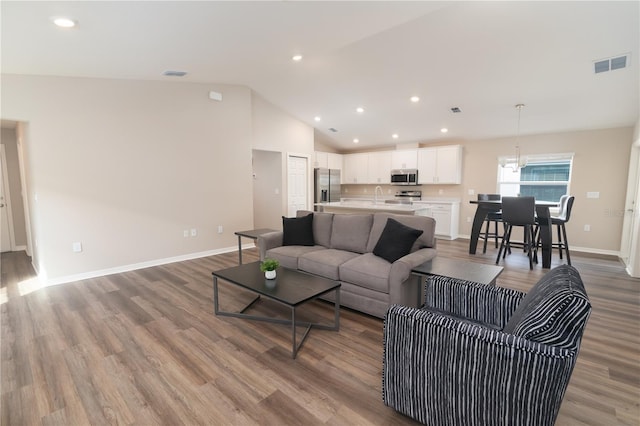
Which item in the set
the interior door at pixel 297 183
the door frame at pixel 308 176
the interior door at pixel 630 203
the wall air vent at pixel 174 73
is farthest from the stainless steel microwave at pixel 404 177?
the wall air vent at pixel 174 73

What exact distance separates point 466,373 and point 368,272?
147cm

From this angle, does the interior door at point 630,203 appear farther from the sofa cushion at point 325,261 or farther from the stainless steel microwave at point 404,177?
the sofa cushion at point 325,261

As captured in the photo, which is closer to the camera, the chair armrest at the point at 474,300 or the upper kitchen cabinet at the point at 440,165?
the chair armrest at the point at 474,300

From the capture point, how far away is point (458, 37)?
3662mm

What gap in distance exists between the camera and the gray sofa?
277cm

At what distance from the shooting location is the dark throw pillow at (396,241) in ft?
10.0

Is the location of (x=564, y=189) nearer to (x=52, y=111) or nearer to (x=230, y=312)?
(x=230, y=312)

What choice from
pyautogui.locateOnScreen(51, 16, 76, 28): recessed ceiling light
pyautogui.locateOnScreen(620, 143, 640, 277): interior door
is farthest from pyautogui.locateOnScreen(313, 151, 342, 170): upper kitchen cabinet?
pyautogui.locateOnScreen(620, 143, 640, 277): interior door

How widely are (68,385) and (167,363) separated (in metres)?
0.60

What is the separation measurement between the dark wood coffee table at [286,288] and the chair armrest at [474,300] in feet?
2.72

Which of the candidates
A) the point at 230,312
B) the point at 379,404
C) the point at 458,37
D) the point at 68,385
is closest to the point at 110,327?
the point at 68,385

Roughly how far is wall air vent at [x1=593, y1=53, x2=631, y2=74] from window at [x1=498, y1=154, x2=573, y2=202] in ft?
7.16

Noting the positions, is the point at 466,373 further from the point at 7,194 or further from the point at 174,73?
the point at 7,194

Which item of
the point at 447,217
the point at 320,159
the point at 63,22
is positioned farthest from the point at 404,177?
the point at 63,22
